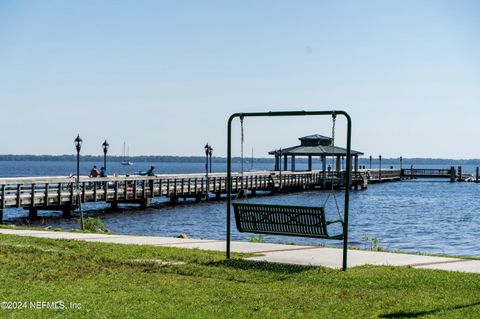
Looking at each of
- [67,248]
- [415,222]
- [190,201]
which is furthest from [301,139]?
[67,248]

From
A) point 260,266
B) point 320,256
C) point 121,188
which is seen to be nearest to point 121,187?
point 121,188

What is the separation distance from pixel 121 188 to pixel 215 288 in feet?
120

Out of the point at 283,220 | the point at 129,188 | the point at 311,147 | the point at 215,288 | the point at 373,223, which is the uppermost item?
the point at 311,147

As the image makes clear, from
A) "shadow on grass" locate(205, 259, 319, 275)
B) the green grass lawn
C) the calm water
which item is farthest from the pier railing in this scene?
the green grass lawn

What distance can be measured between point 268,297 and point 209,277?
1.68m

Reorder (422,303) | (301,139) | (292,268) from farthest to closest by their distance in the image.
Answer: (301,139) < (292,268) < (422,303)

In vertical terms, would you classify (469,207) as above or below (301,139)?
below

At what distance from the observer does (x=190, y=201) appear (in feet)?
179

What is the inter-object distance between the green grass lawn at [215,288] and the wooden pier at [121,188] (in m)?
12.5

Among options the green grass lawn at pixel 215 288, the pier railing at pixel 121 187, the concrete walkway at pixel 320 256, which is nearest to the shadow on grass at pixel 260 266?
the green grass lawn at pixel 215 288

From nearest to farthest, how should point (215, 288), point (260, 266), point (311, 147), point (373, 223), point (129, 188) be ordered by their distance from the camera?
1. point (215, 288)
2. point (260, 266)
3. point (373, 223)
4. point (129, 188)
5. point (311, 147)

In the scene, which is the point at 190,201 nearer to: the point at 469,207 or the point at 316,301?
the point at 469,207

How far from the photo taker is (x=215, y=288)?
9.80m

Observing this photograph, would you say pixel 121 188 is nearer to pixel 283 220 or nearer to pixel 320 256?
pixel 320 256
